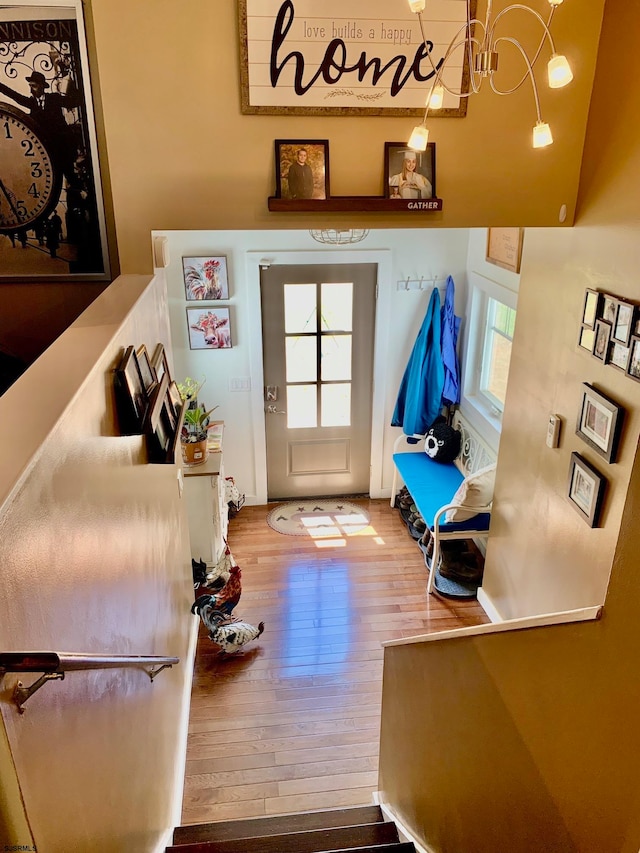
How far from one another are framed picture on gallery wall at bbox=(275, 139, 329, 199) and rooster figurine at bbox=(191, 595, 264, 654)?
2210 millimetres

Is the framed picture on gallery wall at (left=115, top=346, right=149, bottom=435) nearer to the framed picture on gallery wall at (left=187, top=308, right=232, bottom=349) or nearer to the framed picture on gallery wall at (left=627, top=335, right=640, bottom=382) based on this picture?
the framed picture on gallery wall at (left=627, top=335, right=640, bottom=382)

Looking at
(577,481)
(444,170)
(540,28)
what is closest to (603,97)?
(540,28)

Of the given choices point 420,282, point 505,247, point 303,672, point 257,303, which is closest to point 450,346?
point 420,282

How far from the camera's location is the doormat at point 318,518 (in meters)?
4.93

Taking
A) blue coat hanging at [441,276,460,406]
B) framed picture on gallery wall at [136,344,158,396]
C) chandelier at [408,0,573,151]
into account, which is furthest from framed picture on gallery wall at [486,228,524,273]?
framed picture on gallery wall at [136,344,158,396]

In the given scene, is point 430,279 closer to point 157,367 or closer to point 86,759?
point 157,367

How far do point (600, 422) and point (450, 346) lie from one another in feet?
7.58

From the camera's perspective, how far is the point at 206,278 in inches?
181

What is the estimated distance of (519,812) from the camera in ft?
4.36

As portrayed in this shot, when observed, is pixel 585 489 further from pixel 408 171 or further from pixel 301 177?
pixel 301 177

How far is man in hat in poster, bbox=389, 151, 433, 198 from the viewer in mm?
2615

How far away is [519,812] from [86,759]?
3.01ft

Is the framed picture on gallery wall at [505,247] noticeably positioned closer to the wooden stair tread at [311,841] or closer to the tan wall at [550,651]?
the tan wall at [550,651]

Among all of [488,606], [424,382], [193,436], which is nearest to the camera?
[193,436]
